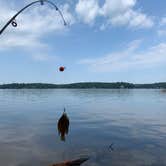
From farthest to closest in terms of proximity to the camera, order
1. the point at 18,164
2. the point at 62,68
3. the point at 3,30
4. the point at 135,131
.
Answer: the point at 135,131, the point at 18,164, the point at 62,68, the point at 3,30

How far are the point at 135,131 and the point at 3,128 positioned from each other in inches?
516

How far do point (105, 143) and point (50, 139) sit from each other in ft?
14.9

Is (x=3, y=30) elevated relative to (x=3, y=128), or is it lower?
elevated

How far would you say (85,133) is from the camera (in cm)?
2016

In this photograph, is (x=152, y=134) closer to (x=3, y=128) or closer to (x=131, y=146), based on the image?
(x=131, y=146)

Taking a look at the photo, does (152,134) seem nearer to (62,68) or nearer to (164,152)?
(164,152)

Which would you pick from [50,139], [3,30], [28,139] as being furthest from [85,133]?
[3,30]

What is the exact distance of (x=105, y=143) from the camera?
1664 cm

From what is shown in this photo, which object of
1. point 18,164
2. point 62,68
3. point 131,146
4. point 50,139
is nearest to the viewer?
point 62,68

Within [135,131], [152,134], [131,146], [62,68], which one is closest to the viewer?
[62,68]

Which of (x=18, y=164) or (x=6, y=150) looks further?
(x=6, y=150)

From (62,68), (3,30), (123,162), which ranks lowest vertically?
(123,162)

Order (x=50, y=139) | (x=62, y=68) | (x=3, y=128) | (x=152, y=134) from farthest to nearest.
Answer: (x=3, y=128) < (x=152, y=134) < (x=50, y=139) < (x=62, y=68)

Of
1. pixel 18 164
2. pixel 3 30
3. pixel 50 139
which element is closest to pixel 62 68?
pixel 3 30
